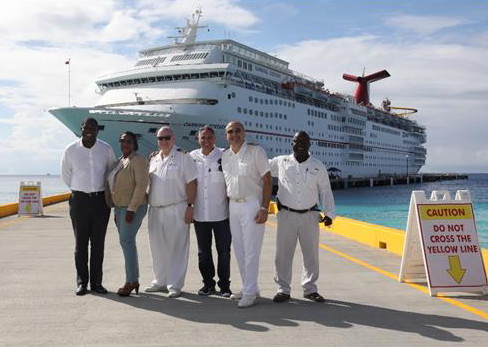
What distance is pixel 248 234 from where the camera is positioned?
17.5 ft

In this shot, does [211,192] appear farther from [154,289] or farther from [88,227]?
[88,227]

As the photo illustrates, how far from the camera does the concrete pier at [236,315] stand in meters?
4.15

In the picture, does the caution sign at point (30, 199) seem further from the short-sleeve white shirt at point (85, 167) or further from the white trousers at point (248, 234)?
the white trousers at point (248, 234)

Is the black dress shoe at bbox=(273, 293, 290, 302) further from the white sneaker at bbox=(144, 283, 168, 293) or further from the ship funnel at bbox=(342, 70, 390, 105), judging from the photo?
the ship funnel at bbox=(342, 70, 390, 105)

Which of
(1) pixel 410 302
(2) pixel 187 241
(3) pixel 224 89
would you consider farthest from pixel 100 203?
(3) pixel 224 89

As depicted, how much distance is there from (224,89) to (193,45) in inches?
311

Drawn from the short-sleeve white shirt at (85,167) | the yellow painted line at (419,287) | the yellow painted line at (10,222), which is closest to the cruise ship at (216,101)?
the yellow painted line at (10,222)

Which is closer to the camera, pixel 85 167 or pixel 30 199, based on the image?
pixel 85 167

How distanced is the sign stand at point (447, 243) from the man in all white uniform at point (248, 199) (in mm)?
1773

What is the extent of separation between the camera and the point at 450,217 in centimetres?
609

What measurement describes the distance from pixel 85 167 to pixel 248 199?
1882 mm

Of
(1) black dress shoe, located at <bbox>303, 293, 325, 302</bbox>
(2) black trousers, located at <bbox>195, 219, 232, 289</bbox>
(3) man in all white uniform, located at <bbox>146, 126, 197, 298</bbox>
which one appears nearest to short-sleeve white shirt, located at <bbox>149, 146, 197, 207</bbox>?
(3) man in all white uniform, located at <bbox>146, 126, 197, 298</bbox>

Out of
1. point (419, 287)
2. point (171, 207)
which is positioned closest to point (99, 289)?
point (171, 207)

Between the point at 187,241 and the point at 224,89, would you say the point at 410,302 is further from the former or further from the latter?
the point at 224,89
